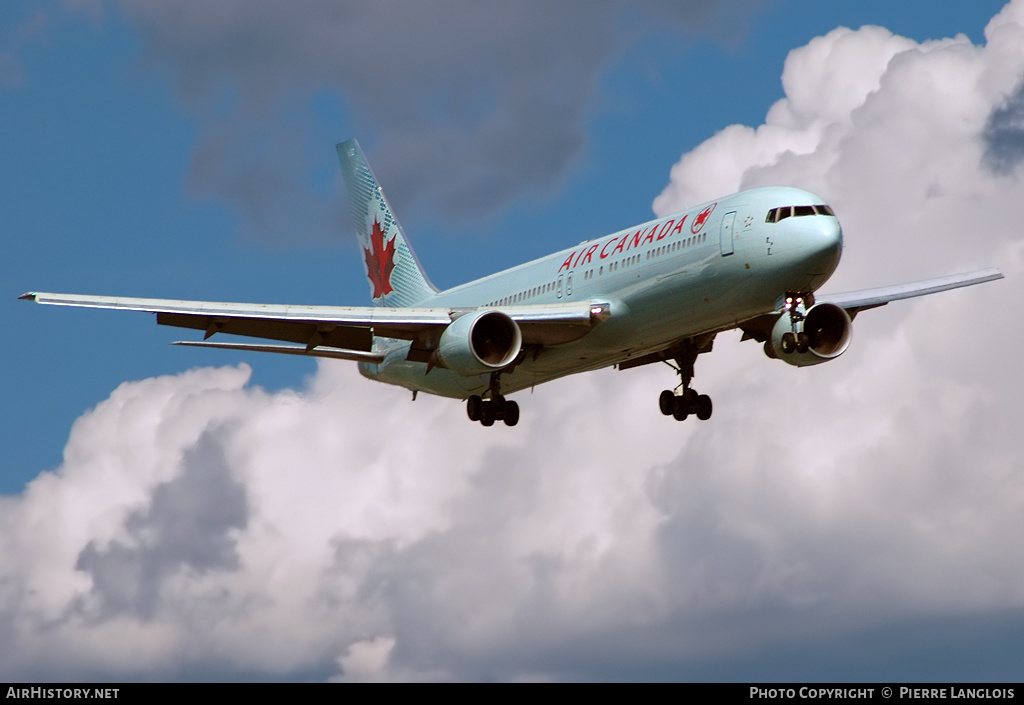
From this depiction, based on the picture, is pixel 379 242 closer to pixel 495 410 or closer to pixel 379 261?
pixel 379 261

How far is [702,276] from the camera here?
133ft

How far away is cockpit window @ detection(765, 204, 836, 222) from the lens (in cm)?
3972

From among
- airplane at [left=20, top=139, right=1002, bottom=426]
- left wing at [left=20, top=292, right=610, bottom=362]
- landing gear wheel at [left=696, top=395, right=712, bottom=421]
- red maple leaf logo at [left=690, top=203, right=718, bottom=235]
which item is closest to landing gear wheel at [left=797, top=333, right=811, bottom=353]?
airplane at [left=20, top=139, right=1002, bottom=426]

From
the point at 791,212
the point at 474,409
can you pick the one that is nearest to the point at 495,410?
the point at 474,409

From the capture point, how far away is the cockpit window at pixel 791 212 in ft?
130

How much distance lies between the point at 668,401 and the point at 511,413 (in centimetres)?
519

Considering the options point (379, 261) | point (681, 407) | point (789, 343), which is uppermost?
point (379, 261)

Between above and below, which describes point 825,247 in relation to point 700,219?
below

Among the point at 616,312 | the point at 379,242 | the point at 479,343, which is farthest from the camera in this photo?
the point at 379,242

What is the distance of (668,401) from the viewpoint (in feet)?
162

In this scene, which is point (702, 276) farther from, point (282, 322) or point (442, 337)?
point (282, 322)

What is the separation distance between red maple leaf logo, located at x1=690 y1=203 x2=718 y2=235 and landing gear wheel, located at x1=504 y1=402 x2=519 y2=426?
373 inches

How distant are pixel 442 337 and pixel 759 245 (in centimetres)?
980
